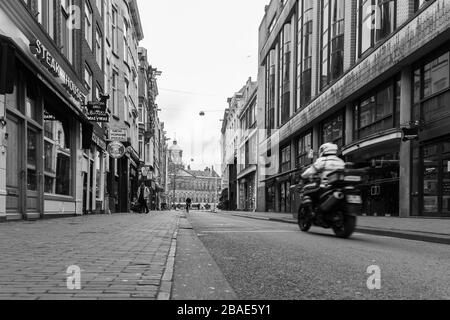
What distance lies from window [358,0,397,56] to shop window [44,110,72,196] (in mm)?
13264

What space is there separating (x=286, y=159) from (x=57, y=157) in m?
24.3

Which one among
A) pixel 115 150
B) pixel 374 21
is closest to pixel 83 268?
pixel 115 150

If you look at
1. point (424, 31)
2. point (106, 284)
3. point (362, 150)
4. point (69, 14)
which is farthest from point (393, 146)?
point (106, 284)

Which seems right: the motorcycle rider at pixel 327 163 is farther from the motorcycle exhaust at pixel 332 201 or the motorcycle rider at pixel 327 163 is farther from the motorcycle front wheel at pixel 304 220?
the motorcycle front wheel at pixel 304 220

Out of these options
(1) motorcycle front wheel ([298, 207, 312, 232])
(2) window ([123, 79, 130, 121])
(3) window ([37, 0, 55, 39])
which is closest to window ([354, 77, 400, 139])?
(1) motorcycle front wheel ([298, 207, 312, 232])

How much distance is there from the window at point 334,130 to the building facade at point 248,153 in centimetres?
2275

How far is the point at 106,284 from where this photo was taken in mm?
3605

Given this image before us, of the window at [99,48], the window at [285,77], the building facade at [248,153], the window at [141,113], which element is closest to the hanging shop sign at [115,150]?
the window at [99,48]

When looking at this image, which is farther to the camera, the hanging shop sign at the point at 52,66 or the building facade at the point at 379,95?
the building facade at the point at 379,95

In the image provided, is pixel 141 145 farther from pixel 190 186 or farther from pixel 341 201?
pixel 190 186

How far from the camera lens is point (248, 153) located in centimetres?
5991

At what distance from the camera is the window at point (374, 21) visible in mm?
19375

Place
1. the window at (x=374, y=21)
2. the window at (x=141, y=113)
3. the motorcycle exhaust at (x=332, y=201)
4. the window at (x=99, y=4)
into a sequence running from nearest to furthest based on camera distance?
the motorcycle exhaust at (x=332, y=201) → the window at (x=374, y=21) → the window at (x=99, y=4) → the window at (x=141, y=113)
